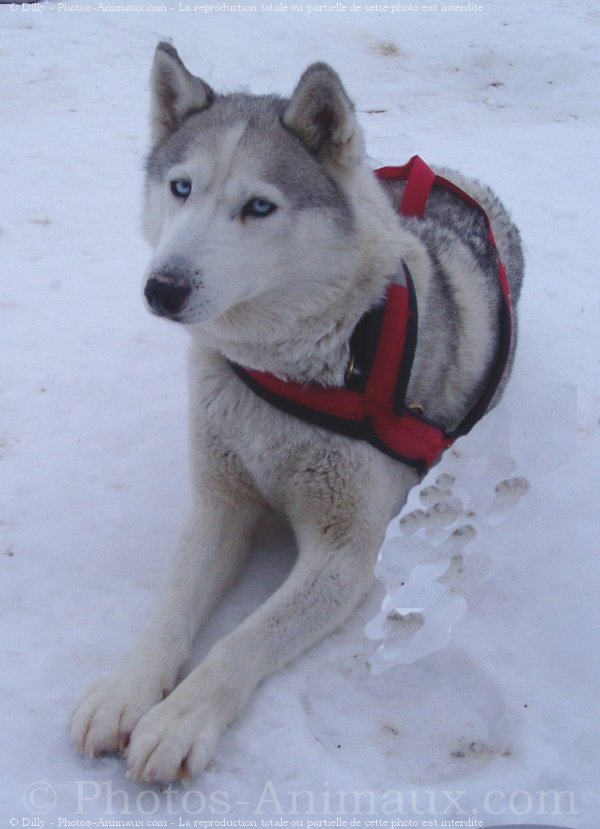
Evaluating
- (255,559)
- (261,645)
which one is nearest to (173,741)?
(261,645)

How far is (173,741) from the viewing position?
5.68ft

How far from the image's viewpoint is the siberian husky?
1886 millimetres

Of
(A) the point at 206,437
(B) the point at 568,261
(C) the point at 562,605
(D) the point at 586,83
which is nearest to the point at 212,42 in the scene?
(D) the point at 586,83

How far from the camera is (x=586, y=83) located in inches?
279

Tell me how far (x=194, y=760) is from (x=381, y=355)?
119 centimetres

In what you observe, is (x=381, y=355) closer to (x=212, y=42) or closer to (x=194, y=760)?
(x=194, y=760)

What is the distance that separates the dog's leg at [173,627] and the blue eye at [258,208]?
34.6 inches

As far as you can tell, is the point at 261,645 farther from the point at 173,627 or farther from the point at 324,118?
the point at 324,118

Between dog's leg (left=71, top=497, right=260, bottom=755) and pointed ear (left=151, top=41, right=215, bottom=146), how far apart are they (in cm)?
123

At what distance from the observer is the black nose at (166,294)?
1.86 metres

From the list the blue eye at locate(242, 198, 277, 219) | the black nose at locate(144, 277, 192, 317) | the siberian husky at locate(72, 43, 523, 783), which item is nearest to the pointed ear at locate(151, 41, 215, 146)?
the siberian husky at locate(72, 43, 523, 783)

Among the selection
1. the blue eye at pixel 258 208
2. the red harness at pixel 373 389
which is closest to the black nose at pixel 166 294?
the blue eye at pixel 258 208

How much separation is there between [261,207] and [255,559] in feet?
3.69

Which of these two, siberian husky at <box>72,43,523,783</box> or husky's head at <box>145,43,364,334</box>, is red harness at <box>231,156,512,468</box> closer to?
siberian husky at <box>72,43,523,783</box>
